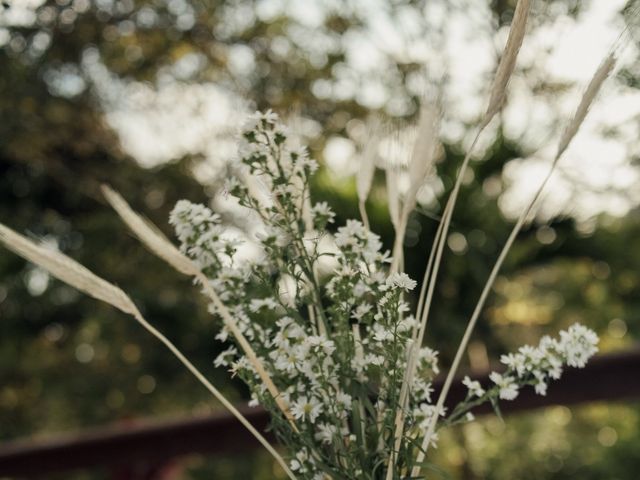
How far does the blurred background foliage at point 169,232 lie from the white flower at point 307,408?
1.86 metres

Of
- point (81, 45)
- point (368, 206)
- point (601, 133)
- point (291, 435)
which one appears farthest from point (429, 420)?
point (81, 45)

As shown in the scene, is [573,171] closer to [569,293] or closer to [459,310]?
[459,310]

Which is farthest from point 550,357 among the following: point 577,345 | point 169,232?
A: point 169,232

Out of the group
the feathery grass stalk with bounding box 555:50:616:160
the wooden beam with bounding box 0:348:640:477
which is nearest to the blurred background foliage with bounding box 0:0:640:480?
the wooden beam with bounding box 0:348:640:477

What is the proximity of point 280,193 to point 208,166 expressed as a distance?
157 inches

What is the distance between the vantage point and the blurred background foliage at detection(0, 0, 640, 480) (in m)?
3.55

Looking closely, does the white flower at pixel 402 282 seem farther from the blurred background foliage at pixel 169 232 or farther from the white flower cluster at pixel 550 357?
the blurred background foliage at pixel 169 232

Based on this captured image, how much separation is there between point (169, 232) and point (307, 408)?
12.9 ft

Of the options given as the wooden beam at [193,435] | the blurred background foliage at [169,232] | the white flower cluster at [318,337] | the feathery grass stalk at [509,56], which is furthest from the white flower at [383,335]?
the blurred background foliage at [169,232]

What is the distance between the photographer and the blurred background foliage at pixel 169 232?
3555 millimetres

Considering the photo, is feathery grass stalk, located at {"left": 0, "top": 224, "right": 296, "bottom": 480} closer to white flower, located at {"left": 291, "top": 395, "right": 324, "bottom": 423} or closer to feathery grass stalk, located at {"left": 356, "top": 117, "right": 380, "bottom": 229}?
white flower, located at {"left": 291, "top": 395, "right": 324, "bottom": 423}

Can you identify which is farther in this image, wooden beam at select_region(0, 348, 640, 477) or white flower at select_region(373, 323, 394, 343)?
wooden beam at select_region(0, 348, 640, 477)

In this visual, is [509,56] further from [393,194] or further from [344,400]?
[344,400]

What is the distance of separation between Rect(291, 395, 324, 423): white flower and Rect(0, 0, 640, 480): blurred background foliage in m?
1.86
